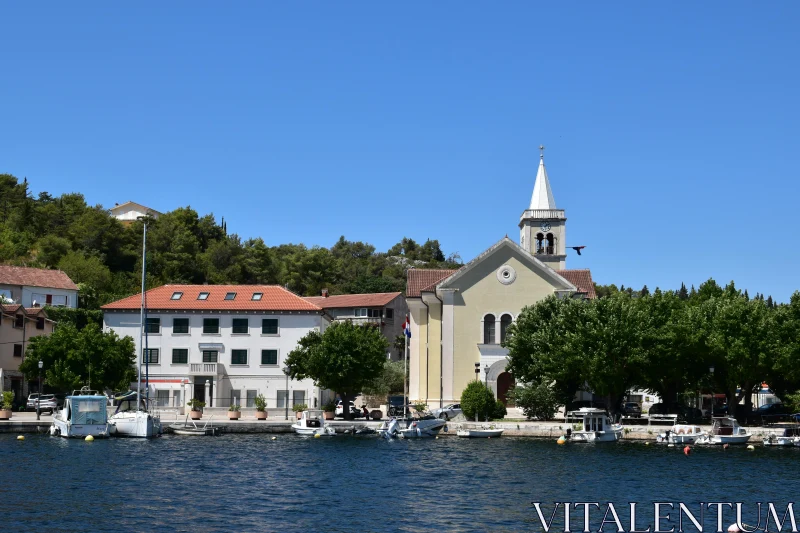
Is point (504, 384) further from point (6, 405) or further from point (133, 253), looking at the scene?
point (133, 253)

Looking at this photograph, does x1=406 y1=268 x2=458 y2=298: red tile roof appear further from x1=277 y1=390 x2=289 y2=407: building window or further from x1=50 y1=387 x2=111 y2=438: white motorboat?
x1=50 y1=387 x2=111 y2=438: white motorboat

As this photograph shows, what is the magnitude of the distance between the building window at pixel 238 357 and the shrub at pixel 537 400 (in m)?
24.9

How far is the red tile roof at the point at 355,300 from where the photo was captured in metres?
111

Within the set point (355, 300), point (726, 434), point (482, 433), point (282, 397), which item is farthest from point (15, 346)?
point (726, 434)

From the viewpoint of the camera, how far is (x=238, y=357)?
75.6 meters

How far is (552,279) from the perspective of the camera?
2800 inches

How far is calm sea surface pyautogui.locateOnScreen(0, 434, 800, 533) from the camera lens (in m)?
29.2

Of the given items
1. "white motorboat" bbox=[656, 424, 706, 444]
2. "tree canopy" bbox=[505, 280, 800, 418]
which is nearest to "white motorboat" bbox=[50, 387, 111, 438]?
"tree canopy" bbox=[505, 280, 800, 418]

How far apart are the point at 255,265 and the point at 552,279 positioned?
61558 mm

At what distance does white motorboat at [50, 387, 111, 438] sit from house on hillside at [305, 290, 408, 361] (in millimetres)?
54066

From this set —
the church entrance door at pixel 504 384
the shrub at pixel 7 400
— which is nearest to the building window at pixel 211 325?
the shrub at pixel 7 400

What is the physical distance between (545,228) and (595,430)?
30.8m

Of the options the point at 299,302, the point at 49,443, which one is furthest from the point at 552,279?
the point at 49,443

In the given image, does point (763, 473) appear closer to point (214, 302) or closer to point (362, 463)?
point (362, 463)
